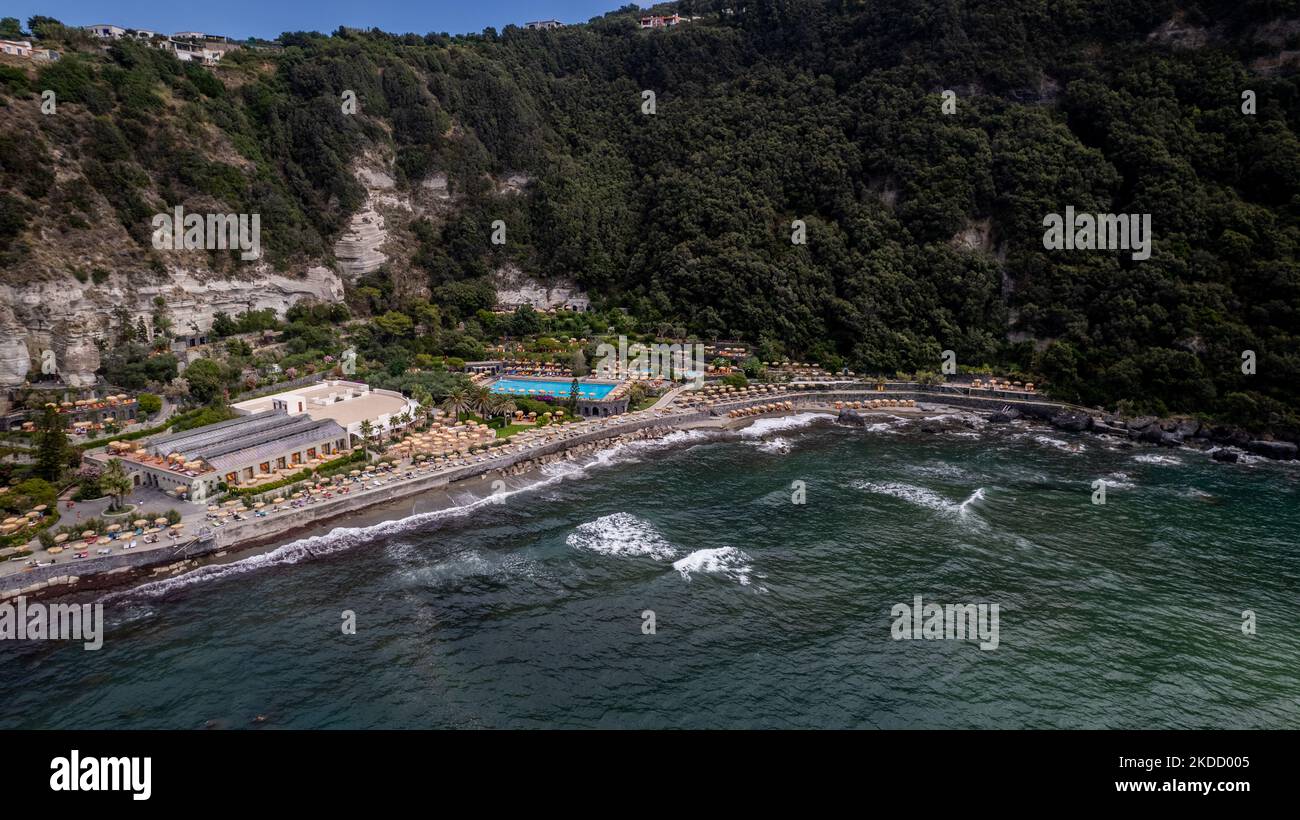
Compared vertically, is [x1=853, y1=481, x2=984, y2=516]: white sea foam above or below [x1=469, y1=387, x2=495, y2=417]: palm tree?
below

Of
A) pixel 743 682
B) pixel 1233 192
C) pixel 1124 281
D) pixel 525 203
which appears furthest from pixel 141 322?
pixel 1233 192

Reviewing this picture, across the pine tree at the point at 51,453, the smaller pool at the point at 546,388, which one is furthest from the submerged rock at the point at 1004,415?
the pine tree at the point at 51,453

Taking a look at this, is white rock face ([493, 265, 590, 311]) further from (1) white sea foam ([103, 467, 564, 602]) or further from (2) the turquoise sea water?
(1) white sea foam ([103, 467, 564, 602])

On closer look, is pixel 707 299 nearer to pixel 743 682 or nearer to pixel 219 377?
pixel 219 377

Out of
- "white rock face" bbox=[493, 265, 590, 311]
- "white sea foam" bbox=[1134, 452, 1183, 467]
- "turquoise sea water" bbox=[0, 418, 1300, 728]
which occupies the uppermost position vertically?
"white rock face" bbox=[493, 265, 590, 311]

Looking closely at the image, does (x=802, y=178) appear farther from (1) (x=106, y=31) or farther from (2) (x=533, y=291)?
(1) (x=106, y=31)

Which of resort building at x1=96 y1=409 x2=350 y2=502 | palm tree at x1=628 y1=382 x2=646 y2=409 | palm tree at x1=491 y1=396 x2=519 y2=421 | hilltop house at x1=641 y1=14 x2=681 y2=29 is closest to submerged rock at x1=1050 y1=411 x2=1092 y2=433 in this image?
palm tree at x1=628 y1=382 x2=646 y2=409

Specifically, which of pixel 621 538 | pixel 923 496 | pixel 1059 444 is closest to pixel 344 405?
pixel 621 538
